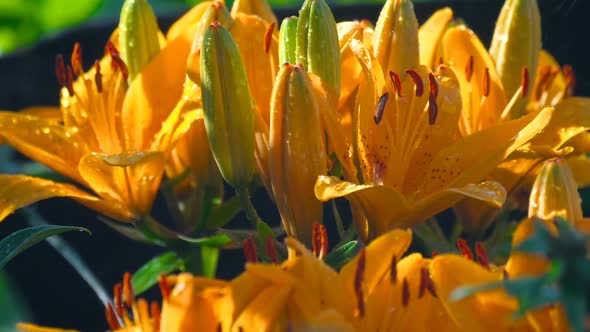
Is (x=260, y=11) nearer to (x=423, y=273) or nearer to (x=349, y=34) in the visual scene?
(x=349, y=34)

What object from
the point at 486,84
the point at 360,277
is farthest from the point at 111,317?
the point at 486,84

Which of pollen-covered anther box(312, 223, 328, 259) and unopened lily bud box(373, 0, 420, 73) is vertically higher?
unopened lily bud box(373, 0, 420, 73)

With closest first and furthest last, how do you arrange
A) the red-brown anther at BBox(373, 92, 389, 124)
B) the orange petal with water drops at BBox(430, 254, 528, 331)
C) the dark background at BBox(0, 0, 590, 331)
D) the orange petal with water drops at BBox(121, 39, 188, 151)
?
the orange petal with water drops at BBox(430, 254, 528, 331) < the red-brown anther at BBox(373, 92, 389, 124) < the orange petal with water drops at BBox(121, 39, 188, 151) < the dark background at BBox(0, 0, 590, 331)

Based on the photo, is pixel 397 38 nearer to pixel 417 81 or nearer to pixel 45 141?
pixel 417 81

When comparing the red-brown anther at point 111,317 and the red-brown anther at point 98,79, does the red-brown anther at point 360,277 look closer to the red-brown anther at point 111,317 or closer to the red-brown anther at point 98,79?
the red-brown anther at point 111,317

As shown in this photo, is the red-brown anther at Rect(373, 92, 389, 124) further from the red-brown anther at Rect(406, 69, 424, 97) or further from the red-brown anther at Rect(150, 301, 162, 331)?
the red-brown anther at Rect(150, 301, 162, 331)

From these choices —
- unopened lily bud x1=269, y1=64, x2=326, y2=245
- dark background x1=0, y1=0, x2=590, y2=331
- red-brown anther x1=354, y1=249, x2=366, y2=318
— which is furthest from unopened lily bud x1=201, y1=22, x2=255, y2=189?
dark background x1=0, y1=0, x2=590, y2=331

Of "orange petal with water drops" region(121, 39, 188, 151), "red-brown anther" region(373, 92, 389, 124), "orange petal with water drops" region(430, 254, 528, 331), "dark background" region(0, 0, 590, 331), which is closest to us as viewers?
"orange petal with water drops" region(430, 254, 528, 331)
